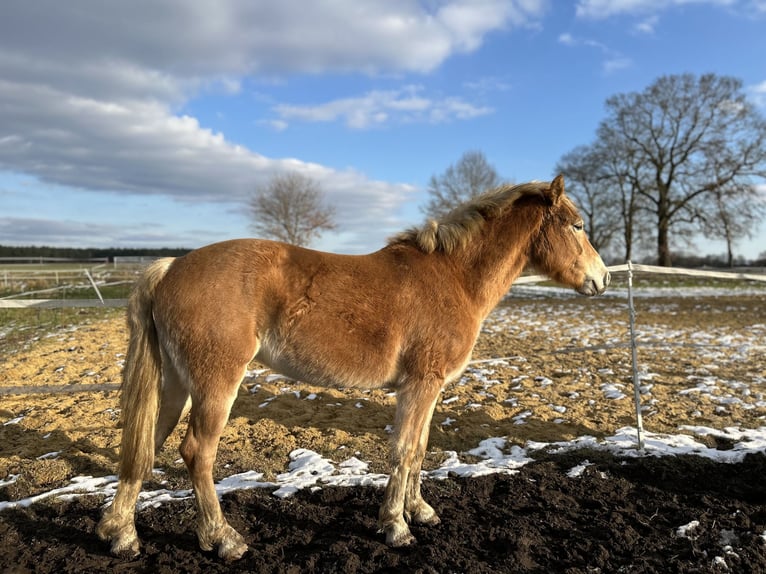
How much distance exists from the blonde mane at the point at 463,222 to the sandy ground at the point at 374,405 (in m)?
2.08

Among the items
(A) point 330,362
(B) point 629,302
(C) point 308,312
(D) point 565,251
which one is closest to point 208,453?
(A) point 330,362

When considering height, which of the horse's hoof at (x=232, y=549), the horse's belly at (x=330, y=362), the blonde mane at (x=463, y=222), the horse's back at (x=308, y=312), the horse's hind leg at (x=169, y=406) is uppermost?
the blonde mane at (x=463, y=222)

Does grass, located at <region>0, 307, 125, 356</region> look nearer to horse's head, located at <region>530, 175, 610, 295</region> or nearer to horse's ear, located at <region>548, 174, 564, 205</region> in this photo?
horse's head, located at <region>530, 175, 610, 295</region>

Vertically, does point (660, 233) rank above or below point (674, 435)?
above

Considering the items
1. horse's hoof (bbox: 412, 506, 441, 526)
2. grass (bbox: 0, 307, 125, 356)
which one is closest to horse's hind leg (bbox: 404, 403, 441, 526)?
horse's hoof (bbox: 412, 506, 441, 526)

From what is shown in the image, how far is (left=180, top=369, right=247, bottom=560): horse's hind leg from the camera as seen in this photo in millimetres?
3002

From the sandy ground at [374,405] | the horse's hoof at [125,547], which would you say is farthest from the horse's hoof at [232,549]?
the sandy ground at [374,405]

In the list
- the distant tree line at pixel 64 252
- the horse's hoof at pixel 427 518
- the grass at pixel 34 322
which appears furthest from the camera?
the distant tree line at pixel 64 252

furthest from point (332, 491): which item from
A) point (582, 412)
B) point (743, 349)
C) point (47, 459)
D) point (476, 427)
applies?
point (743, 349)

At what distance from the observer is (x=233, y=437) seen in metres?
4.95

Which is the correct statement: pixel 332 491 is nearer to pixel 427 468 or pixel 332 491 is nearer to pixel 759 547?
pixel 427 468

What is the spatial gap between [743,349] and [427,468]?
24.7 feet

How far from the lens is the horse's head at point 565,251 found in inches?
148

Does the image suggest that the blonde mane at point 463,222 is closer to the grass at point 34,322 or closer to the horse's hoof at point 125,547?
the horse's hoof at point 125,547
